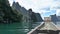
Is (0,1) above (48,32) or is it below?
above

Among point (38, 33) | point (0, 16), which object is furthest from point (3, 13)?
point (38, 33)

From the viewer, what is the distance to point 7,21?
101250mm

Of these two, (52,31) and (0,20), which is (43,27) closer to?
(52,31)

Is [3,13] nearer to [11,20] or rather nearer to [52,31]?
[11,20]

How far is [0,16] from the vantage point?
307ft

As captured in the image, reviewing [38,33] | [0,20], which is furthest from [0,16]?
[38,33]

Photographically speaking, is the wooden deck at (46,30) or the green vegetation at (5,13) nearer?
the wooden deck at (46,30)

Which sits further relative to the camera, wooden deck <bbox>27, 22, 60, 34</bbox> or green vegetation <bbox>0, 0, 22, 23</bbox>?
green vegetation <bbox>0, 0, 22, 23</bbox>

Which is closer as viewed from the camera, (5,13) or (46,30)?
(46,30)

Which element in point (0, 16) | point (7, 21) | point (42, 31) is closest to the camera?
point (42, 31)

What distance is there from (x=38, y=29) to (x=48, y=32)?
587 mm

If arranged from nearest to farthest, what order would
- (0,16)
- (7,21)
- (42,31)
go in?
(42,31)
(0,16)
(7,21)

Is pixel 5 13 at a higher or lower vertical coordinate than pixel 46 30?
higher

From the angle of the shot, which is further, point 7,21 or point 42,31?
point 7,21
